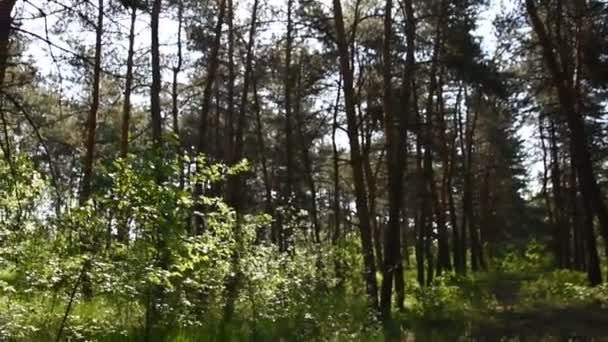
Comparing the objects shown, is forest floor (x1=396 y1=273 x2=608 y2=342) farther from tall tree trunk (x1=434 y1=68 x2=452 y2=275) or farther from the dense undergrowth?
tall tree trunk (x1=434 y1=68 x2=452 y2=275)

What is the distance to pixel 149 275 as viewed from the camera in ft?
18.3

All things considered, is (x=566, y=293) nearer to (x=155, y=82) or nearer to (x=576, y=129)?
(x=576, y=129)

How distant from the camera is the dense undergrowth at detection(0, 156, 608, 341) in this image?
19.2 feet

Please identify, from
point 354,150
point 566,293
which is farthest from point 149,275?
point 566,293

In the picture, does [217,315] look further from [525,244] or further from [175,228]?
[525,244]

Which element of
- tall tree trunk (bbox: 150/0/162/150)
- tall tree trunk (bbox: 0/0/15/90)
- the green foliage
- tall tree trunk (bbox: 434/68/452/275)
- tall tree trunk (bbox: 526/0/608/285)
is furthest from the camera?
tall tree trunk (bbox: 434/68/452/275)

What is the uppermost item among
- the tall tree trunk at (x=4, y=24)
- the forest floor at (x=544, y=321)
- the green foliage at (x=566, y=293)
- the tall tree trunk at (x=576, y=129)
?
the tall tree trunk at (x=576, y=129)

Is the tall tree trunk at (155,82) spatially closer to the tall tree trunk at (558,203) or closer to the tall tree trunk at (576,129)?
the tall tree trunk at (576,129)

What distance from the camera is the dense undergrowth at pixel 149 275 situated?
19.2ft

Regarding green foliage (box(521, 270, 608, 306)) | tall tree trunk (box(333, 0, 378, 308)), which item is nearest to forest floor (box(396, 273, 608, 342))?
green foliage (box(521, 270, 608, 306))

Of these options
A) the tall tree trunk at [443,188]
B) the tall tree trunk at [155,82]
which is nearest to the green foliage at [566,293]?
the tall tree trunk at [443,188]

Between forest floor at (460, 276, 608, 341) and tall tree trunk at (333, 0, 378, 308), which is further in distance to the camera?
tall tree trunk at (333, 0, 378, 308)

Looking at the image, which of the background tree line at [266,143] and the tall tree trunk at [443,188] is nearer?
the background tree line at [266,143]

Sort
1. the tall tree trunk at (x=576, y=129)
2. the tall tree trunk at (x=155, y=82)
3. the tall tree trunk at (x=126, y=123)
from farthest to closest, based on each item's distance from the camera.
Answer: the tall tree trunk at (x=576, y=129)
the tall tree trunk at (x=155, y=82)
the tall tree trunk at (x=126, y=123)
